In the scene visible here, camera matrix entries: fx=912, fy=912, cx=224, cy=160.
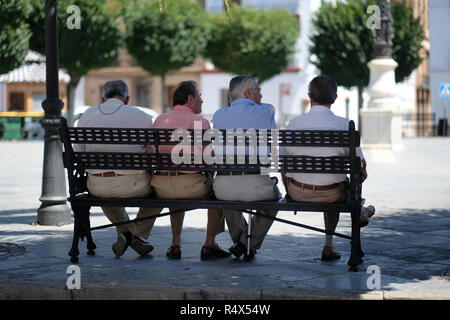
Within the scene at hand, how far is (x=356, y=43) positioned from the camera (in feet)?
136

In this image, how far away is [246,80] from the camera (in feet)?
23.7

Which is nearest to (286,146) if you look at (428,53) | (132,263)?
(132,263)

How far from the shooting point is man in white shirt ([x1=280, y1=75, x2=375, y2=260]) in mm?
6844

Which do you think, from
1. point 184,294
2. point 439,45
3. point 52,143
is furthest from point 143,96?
point 184,294

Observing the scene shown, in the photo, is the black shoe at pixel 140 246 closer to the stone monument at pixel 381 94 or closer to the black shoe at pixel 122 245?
the black shoe at pixel 122 245

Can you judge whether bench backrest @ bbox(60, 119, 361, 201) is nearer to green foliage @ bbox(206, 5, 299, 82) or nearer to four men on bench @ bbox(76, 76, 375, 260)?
four men on bench @ bbox(76, 76, 375, 260)

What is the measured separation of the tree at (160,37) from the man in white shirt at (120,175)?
1437 inches

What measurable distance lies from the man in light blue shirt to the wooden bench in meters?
0.09

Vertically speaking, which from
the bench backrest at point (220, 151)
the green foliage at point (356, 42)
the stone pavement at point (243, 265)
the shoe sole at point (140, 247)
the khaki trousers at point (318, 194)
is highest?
the green foliage at point (356, 42)

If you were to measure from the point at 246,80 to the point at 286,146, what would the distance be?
0.76 m

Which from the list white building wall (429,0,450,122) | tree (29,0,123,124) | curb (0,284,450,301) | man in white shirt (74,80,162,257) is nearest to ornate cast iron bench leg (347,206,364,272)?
curb (0,284,450,301)

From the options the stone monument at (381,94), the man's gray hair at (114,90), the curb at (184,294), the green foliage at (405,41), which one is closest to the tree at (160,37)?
the green foliage at (405,41)

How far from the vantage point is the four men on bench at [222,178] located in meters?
6.91

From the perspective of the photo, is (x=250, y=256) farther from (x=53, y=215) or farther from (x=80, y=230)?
(x=53, y=215)
